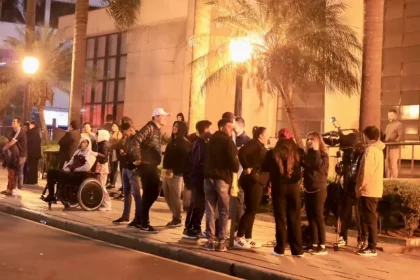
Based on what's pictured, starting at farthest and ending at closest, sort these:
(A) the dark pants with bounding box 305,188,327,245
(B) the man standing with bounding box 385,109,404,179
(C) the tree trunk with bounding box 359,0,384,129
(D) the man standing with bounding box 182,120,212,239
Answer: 1. (B) the man standing with bounding box 385,109,404,179
2. (C) the tree trunk with bounding box 359,0,384,129
3. (D) the man standing with bounding box 182,120,212,239
4. (A) the dark pants with bounding box 305,188,327,245

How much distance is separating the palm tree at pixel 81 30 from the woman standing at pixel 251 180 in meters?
11.5

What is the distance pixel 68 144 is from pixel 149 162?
5808 mm

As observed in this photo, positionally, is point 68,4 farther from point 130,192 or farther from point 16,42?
point 130,192

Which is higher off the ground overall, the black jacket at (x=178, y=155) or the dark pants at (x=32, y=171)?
the black jacket at (x=178, y=155)

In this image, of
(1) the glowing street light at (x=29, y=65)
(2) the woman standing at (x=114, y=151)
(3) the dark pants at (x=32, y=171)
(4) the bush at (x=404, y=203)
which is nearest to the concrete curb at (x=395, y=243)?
(4) the bush at (x=404, y=203)

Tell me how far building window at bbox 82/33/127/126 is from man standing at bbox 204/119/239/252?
2217 centimetres

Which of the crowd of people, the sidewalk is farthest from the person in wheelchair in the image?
the crowd of people

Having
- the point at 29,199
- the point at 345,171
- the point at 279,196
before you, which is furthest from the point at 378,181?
the point at 29,199

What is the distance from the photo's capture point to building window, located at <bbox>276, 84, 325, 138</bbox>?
22.8m

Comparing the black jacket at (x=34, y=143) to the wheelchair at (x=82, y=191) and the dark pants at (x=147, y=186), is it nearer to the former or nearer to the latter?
the wheelchair at (x=82, y=191)

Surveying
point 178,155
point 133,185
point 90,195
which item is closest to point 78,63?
point 90,195

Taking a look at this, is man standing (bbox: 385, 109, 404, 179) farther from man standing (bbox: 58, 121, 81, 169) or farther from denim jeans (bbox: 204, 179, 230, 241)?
man standing (bbox: 58, 121, 81, 169)

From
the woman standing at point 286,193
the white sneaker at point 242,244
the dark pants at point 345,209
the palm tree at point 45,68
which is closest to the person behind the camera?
the woman standing at point 286,193

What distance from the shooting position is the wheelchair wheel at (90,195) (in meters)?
14.2
